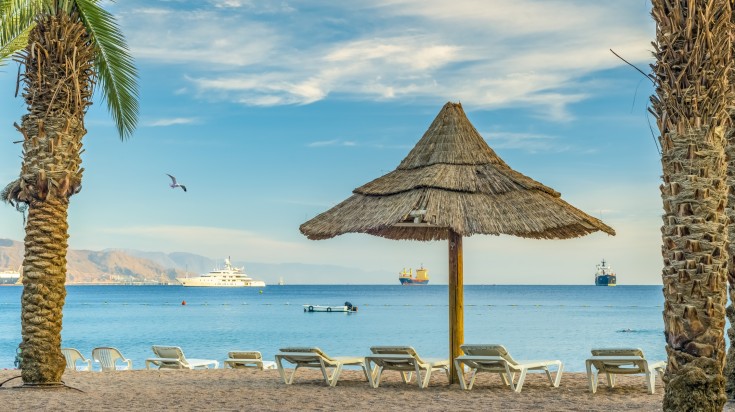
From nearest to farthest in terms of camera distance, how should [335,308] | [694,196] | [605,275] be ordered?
[694,196] → [335,308] → [605,275]

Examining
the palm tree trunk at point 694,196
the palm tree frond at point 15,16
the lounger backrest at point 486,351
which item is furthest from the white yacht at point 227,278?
the palm tree trunk at point 694,196

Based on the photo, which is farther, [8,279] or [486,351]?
[8,279]

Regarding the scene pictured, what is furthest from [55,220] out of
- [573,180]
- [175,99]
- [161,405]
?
[175,99]

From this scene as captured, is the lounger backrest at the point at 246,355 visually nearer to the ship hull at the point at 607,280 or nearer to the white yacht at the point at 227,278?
the ship hull at the point at 607,280

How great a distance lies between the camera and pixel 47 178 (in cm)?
962

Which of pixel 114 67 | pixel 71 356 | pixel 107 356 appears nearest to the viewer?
pixel 114 67

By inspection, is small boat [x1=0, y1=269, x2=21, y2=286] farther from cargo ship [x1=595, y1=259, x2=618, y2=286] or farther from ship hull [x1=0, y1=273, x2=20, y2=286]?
cargo ship [x1=595, y1=259, x2=618, y2=286]

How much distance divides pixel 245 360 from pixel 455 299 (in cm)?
427

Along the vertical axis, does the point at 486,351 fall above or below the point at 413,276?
below

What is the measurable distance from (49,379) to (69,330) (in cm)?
4155

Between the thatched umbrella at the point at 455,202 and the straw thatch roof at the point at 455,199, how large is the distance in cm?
1

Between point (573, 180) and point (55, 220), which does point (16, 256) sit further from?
point (55, 220)

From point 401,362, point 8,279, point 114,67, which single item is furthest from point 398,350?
point 8,279

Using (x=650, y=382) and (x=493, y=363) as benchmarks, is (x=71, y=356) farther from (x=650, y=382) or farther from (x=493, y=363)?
(x=650, y=382)
